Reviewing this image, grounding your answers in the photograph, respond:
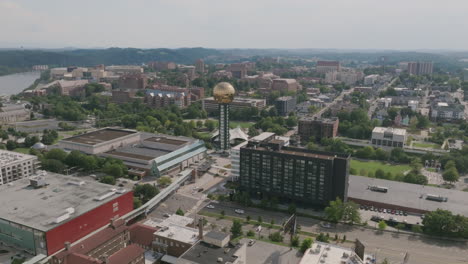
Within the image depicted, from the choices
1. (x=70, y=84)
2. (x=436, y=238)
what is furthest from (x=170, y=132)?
(x=70, y=84)

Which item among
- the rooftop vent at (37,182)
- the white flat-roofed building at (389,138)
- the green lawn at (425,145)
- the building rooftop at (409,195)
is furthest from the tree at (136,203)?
the green lawn at (425,145)

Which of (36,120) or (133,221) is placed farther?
(36,120)

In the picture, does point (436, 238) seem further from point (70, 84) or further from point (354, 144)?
point (70, 84)

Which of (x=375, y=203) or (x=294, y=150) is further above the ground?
(x=294, y=150)

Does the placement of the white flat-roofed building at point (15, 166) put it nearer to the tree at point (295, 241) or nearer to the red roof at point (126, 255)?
the red roof at point (126, 255)

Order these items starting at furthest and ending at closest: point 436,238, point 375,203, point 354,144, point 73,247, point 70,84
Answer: point 70,84 → point 354,144 → point 375,203 → point 436,238 → point 73,247

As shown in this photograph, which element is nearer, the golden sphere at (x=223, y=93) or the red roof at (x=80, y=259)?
the red roof at (x=80, y=259)

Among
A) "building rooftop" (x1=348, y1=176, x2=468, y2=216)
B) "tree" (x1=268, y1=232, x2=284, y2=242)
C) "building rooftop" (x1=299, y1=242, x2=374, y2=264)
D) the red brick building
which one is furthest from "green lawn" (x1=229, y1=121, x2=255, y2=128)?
"building rooftop" (x1=299, y1=242, x2=374, y2=264)

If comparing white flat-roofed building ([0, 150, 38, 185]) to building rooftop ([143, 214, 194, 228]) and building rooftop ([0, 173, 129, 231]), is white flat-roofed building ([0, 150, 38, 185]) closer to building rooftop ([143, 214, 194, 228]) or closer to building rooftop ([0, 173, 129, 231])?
building rooftop ([0, 173, 129, 231])
